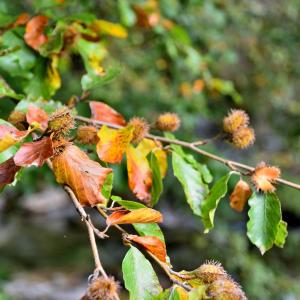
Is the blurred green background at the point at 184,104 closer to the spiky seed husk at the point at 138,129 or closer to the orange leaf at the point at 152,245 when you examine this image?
the spiky seed husk at the point at 138,129

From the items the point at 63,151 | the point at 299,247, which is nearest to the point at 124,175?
the point at 63,151

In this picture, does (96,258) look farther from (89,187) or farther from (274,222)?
(274,222)

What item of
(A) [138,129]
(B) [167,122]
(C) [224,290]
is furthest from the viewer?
(B) [167,122]

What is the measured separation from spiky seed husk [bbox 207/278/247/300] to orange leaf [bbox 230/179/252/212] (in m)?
0.41

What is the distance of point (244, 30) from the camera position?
4.21 m

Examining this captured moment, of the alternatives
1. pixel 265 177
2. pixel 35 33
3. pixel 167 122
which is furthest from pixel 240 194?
pixel 35 33

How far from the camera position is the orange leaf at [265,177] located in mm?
1015

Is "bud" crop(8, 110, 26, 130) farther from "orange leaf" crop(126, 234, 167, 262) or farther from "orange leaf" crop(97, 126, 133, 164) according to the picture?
"orange leaf" crop(126, 234, 167, 262)

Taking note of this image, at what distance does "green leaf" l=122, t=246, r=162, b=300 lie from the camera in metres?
0.77

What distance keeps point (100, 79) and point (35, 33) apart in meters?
0.21

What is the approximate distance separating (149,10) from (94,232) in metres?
1.53

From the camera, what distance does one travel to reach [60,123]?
2.63ft

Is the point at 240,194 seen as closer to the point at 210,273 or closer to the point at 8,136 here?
the point at 210,273

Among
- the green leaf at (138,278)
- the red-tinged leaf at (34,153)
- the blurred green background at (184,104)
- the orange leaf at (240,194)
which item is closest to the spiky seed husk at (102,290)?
the green leaf at (138,278)
